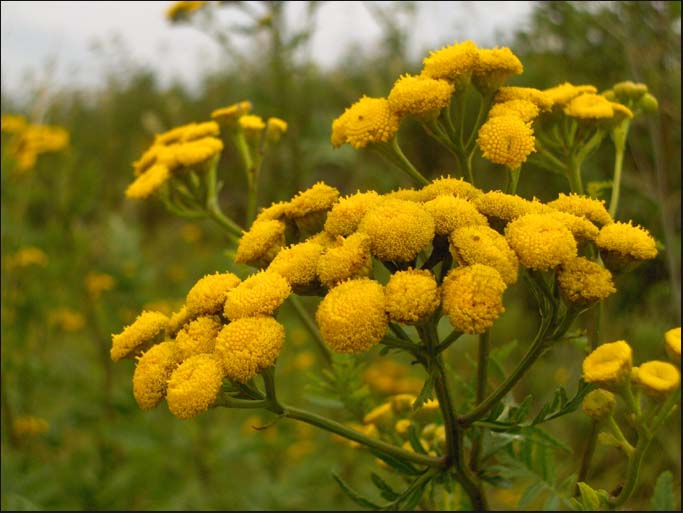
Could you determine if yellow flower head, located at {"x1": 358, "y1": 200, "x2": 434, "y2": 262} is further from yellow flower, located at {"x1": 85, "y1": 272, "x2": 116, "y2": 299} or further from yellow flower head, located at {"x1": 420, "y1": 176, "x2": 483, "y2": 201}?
yellow flower, located at {"x1": 85, "y1": 272, "x2": 116, "y2": 299}

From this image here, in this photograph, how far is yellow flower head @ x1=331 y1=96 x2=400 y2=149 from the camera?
1621 mm

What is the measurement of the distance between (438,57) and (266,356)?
2.58 feet

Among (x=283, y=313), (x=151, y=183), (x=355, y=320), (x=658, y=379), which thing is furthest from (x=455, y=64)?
(x=283, y=313)

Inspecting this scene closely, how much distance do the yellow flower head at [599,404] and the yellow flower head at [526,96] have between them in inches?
26.0

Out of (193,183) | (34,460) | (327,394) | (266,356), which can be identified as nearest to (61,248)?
(34,460)

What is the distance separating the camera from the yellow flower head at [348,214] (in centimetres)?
144

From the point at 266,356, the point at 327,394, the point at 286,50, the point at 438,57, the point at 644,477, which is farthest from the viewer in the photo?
the point at 286,50

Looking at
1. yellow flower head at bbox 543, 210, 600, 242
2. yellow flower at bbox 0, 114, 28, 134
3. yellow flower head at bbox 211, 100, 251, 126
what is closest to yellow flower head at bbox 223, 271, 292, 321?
yellow flower head at bbox 543, 210, 600, 242

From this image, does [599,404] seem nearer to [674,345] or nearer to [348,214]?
[674,345]

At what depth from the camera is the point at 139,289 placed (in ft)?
11.8

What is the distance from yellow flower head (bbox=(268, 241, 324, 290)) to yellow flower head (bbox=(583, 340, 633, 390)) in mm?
517

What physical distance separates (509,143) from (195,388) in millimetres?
805

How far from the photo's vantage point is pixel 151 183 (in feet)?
6.64

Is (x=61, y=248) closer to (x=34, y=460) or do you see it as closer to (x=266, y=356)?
(x=34, y=460)
